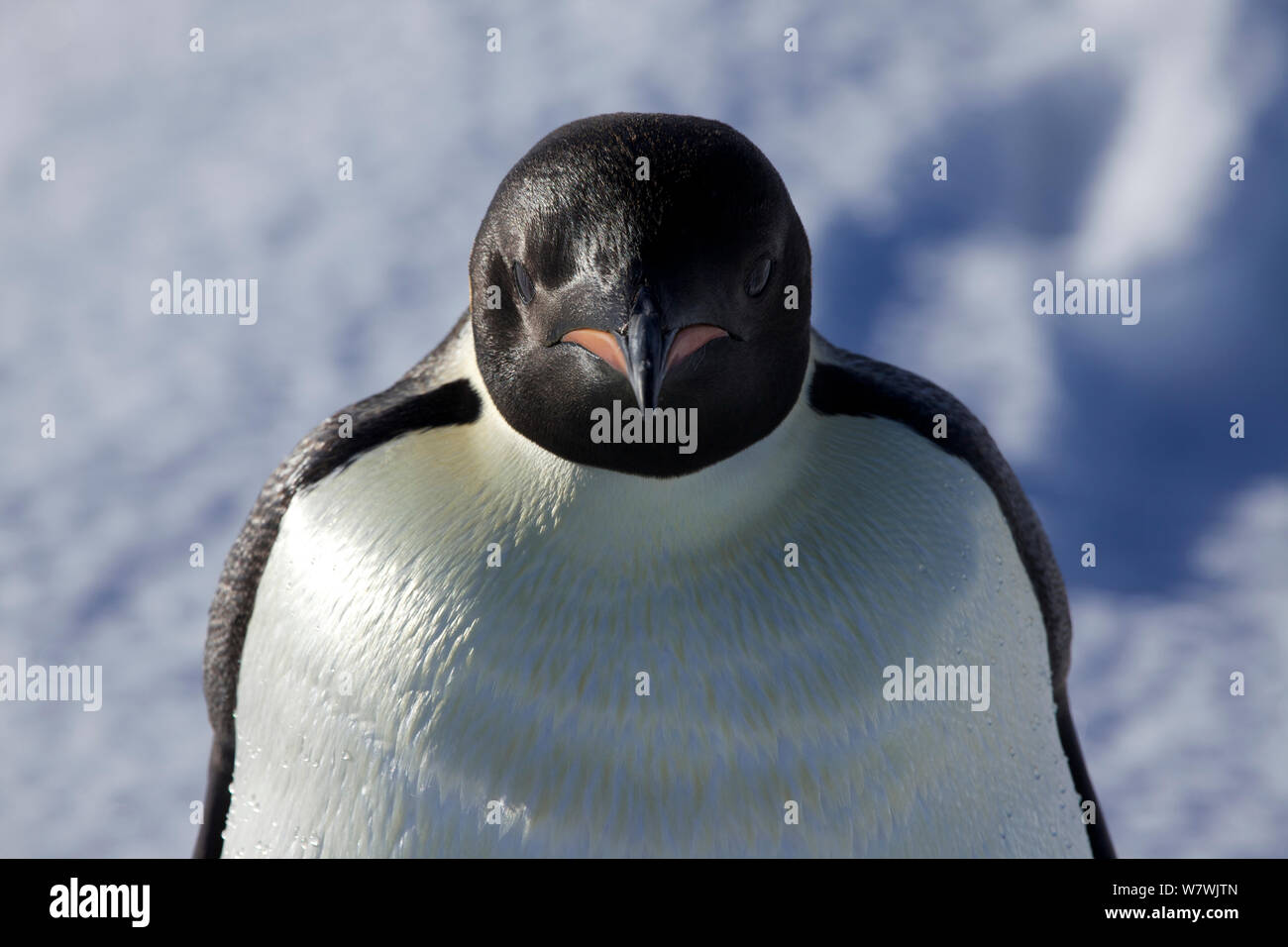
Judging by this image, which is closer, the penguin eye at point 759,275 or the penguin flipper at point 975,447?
the penguin eye at point 759,275

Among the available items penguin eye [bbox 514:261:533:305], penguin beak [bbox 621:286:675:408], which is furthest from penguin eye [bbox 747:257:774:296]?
penguin eye [bbox 514:261:533:305]

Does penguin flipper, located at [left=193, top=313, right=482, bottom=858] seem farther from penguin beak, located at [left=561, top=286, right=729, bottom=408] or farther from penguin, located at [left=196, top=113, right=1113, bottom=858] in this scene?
penguin beak, located at [left=561, top=286, right=729, bottom=408]

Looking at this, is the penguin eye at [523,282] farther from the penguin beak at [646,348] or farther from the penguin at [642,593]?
the penguin beak at [646,348]

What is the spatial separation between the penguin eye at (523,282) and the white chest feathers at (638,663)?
0.28m

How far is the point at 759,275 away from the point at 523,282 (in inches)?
14.2

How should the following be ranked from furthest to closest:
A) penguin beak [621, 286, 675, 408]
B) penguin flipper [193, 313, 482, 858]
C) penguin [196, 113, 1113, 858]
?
penguin flipper [193, 313, 482, 858]
penguin [196, 113, 1113, 858]
penguin beak [621, 286, 675, 408]

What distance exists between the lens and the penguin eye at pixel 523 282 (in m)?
1.83

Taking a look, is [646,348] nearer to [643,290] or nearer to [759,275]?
[643,290]

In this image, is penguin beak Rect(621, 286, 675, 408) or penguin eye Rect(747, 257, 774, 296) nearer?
penguin beak Rect(621, 286, 675, 408)

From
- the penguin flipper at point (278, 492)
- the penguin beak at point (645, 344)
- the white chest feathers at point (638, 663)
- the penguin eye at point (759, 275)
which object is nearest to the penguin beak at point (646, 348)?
the penguin beak at point (645, 344)

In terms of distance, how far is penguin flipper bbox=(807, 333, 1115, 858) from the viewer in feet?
7.47

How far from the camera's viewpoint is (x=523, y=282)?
6.04 feet

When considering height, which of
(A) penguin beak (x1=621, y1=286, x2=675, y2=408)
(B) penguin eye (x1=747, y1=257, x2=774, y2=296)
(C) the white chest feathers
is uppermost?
(B) penguin eye (x1=747, y1=257, x2=774, y2=296)
